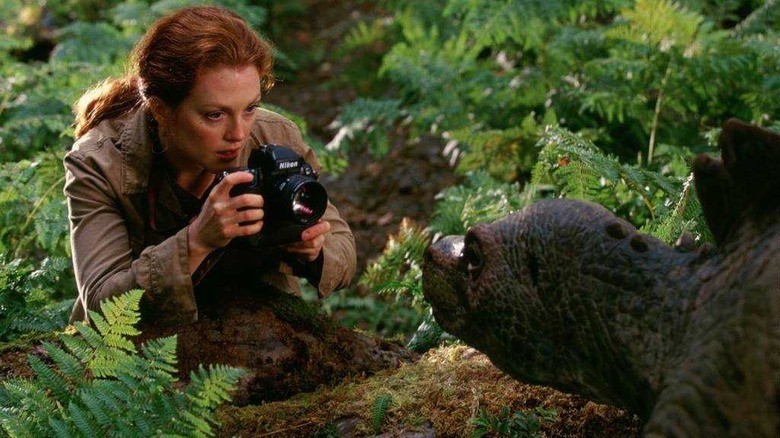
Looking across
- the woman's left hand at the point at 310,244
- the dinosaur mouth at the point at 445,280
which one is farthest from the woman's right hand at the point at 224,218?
the dinosaur mouth at the point at 445,280

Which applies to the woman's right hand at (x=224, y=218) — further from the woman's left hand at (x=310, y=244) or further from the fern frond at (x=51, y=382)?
the fern frond at (x=51, y=382)

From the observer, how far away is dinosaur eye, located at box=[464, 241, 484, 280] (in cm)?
315

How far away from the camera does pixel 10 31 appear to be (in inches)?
505

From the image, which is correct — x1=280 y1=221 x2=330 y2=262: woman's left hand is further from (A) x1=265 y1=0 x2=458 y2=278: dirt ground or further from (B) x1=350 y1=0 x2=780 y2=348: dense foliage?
(A) x1=265 y1=0 x2=458 y2=278: dirt ground

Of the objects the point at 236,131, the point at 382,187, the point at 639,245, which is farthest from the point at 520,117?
the point at 639,245

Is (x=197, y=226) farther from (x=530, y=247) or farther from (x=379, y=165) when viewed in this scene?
(x=379, y=165)

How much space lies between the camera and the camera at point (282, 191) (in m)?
4.02

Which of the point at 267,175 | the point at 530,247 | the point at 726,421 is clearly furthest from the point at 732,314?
the point at 267,175

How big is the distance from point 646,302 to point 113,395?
1816mm

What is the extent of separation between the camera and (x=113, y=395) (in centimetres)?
316

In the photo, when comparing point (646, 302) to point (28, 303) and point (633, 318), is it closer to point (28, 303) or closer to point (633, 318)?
point (633, 318)

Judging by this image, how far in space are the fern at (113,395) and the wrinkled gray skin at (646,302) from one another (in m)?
0.94

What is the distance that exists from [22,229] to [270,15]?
8639 mm

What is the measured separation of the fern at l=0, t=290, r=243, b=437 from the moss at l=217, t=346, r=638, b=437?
50 centimetres
